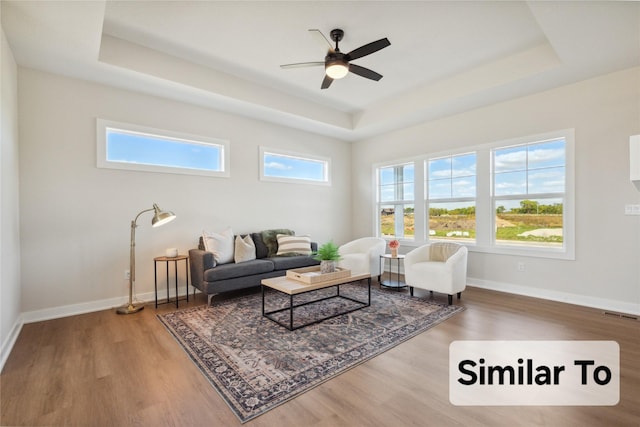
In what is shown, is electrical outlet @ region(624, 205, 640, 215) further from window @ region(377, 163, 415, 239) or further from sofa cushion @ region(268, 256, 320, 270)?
sofa cushion @ region(268, 256, 320, 270)

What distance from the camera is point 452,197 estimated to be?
5.11m

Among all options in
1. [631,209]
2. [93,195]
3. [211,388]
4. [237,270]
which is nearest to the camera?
[211,388]

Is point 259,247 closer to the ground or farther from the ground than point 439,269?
farther from the ground

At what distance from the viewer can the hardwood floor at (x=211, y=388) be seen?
1.71 metres

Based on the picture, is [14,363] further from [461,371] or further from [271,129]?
[271,129]

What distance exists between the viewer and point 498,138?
449cm

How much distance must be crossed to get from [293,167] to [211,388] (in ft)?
14.2

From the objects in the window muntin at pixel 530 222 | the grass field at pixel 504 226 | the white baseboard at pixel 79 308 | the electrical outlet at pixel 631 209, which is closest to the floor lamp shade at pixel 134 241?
the white baseboard at pixel 79 308

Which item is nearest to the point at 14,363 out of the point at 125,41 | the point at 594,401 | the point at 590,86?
the point at 125,41

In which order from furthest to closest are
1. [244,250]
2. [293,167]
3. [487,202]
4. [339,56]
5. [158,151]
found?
[293,167] → [487,202] → [244,250] → [158,151] → [339,56]

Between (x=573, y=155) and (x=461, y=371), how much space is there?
3386 millimetres

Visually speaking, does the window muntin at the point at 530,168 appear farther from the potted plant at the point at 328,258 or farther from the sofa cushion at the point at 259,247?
the sofa cushion at the point at 259,247

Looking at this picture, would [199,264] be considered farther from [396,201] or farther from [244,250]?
[396,201]

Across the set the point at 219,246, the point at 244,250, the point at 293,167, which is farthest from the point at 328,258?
the point at 293,167
